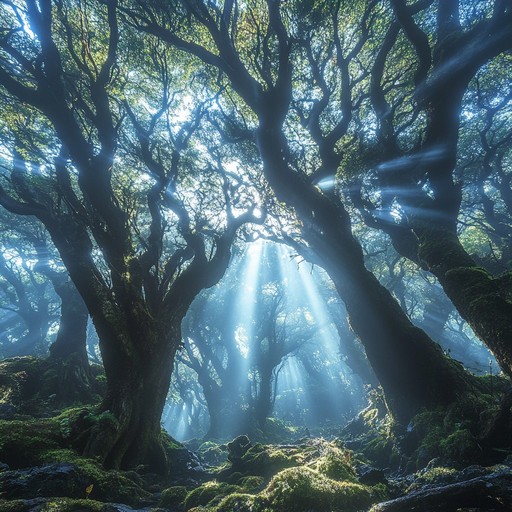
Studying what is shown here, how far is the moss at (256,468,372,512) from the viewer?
10.0 feet

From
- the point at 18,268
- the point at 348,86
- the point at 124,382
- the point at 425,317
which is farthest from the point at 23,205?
the point at 425,317

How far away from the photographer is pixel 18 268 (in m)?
28.0

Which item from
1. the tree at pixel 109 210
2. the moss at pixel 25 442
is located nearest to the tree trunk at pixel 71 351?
the tree at pixel 109 210

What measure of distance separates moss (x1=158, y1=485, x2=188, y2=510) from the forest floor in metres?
0.02

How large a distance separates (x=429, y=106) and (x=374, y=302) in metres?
6.15

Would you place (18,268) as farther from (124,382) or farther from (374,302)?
(374,302)

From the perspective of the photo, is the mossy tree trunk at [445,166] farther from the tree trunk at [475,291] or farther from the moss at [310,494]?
the moss at [310,494]

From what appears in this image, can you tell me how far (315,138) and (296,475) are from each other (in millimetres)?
11043

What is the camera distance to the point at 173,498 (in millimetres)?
5039

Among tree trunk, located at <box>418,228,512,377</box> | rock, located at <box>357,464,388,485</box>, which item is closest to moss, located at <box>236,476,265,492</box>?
rock, located at <box>357,464,388,485</box>

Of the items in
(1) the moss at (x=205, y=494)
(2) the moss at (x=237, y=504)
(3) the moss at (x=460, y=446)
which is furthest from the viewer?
(3) the moss at (x=460, y=446)

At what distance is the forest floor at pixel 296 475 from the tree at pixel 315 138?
1.21 m

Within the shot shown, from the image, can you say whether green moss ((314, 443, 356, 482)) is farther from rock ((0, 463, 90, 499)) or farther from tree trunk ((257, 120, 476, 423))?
tree trunk ((257, 120, 476, 423))

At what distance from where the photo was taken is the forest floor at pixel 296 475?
3.01 metres
